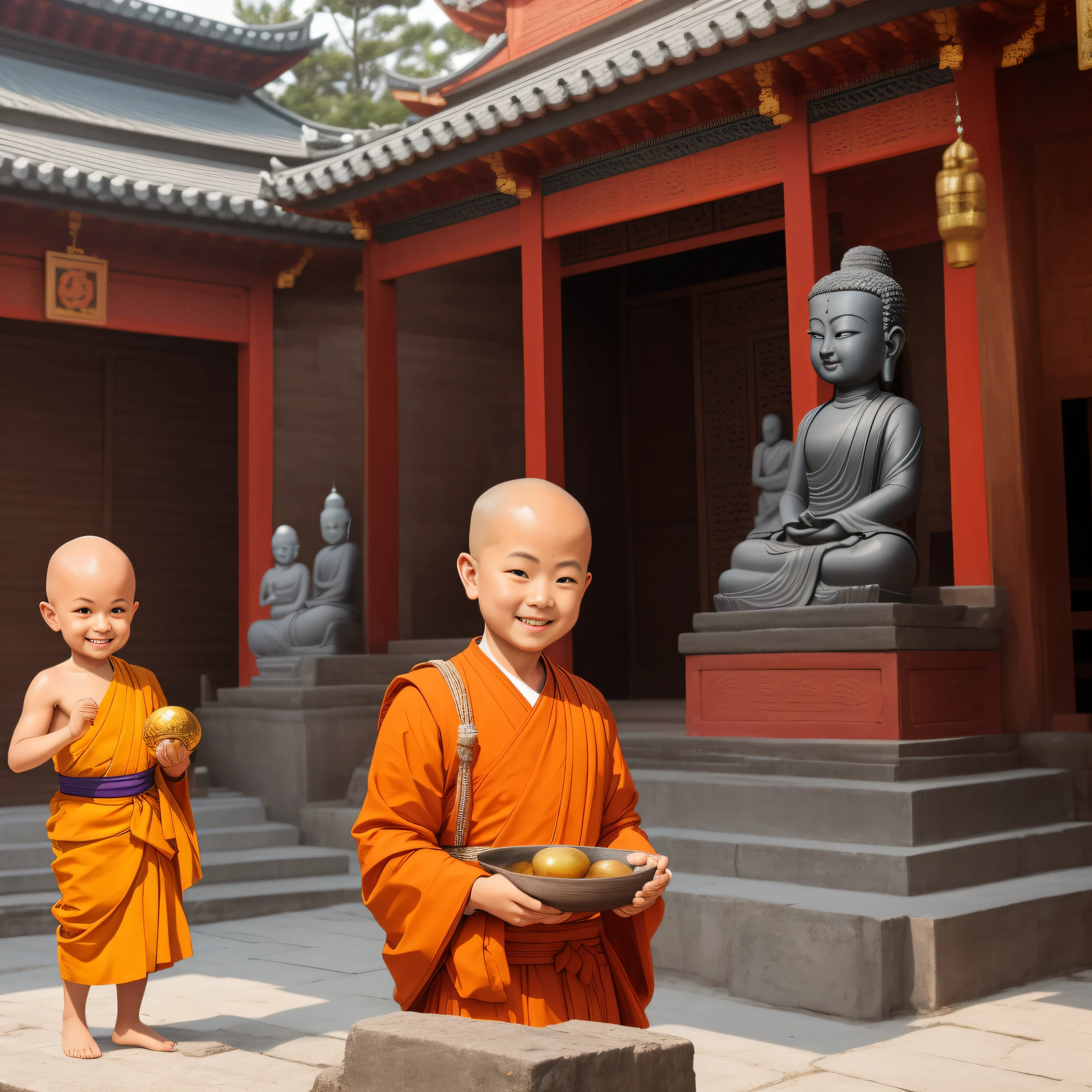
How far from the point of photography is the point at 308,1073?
12.2 feet

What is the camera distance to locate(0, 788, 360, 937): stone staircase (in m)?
6.29

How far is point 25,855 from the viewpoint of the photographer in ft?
22.4

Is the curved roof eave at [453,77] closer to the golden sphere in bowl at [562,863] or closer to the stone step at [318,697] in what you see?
the stone step at [318,697]

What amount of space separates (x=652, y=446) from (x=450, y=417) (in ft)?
5.84

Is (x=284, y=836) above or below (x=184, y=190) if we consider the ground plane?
below

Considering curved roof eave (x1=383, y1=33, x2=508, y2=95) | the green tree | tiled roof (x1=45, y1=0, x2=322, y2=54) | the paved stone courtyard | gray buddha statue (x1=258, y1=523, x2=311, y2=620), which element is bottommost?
the paved stone courtyard

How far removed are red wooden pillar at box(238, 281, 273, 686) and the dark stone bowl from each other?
8.00 metres

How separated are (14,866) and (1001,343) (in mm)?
5635

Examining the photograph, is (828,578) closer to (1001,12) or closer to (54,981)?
(1001,12)

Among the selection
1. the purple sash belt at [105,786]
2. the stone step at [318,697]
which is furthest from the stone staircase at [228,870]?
the purple sash belt at [105,786]

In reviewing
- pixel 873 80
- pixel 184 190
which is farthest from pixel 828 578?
pixel 184 190

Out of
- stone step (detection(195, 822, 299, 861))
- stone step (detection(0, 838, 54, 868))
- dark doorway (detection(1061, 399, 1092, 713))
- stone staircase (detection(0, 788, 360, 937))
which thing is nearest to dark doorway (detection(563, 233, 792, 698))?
dark doorway (detection(1061, 399, 1092, 713))

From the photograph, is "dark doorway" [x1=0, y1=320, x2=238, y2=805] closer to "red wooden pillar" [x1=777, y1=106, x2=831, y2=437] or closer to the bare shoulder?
"red wooden pillar" [x1=777, y1=106, x2=831, y2=437]

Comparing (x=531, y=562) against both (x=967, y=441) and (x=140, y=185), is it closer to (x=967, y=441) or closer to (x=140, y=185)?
(x=967, y=441)
